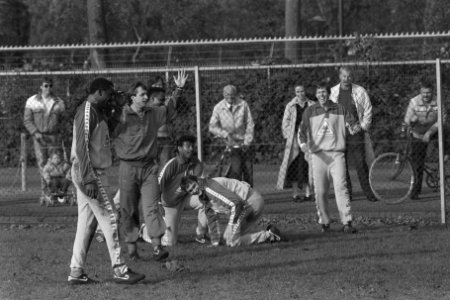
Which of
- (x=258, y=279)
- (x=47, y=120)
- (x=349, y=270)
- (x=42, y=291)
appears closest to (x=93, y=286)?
(x=42, y=291)

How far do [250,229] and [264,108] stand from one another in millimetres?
5391

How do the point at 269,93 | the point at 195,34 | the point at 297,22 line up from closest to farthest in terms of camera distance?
the point at 269,93 < the point at 297,22 < the point at 195,34

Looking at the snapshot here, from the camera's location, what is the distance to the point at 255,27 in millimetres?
48188

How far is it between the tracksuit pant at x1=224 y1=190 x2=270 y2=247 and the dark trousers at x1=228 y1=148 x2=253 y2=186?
294cm

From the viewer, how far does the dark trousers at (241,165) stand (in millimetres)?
15781

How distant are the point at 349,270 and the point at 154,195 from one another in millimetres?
2264

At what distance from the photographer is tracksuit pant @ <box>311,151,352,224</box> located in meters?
13.4

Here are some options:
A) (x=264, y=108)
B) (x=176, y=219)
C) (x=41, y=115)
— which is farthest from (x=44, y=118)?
(x=176, y=219)

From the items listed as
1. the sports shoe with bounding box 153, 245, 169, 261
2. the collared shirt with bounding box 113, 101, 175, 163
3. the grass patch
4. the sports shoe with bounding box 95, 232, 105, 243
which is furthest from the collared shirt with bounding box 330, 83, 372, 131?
the sports shoe with bounding box 153, 245, 169, 261

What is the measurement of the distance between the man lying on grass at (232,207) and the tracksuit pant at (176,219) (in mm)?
245

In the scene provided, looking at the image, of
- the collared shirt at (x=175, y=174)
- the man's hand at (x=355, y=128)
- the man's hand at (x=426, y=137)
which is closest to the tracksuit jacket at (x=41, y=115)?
the collared shirt at (x=175, y=174)

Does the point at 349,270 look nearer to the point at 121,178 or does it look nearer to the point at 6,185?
the point at 121,178

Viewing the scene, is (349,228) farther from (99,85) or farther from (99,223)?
(99,85)

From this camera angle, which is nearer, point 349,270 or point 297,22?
point 349,270
